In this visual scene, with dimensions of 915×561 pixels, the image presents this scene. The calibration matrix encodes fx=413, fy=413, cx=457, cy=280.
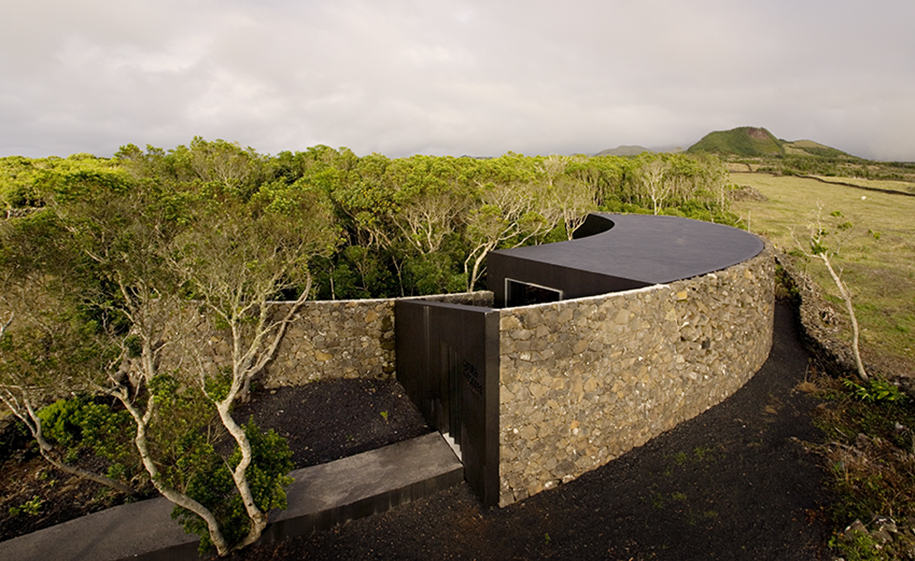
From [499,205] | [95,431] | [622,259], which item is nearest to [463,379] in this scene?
[95,431]

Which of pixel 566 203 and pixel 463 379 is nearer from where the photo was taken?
pixel 463 379

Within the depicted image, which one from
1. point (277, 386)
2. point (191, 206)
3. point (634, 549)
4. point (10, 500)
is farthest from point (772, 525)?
point (10, 500)

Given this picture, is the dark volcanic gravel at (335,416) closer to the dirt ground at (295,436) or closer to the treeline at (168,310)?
the dirt ground at (295,436)

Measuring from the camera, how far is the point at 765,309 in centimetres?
1039

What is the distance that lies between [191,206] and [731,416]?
11.3 metres

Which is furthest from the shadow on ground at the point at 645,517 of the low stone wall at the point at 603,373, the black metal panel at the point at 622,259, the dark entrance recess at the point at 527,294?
the dark entrance recess at the point at 527,294

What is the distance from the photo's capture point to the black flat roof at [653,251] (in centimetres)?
909

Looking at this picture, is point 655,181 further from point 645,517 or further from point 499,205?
point 645,517

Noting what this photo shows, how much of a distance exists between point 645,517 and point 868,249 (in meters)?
29.9

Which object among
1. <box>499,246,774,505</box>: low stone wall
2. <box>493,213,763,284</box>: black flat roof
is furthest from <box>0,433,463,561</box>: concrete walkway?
<box>493,213,763,284</box>: black flat roof

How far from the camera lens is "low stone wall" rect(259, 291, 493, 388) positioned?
10352 millimetres

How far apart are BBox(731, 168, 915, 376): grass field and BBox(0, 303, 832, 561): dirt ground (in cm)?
584

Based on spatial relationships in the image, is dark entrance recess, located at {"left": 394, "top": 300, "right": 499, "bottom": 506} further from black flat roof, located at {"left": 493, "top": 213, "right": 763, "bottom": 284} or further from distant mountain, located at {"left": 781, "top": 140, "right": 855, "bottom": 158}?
distant mountain, located at {"left": 781, "top": 140, "right": 855, "bottom": 158}

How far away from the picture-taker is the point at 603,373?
6.94 meters
